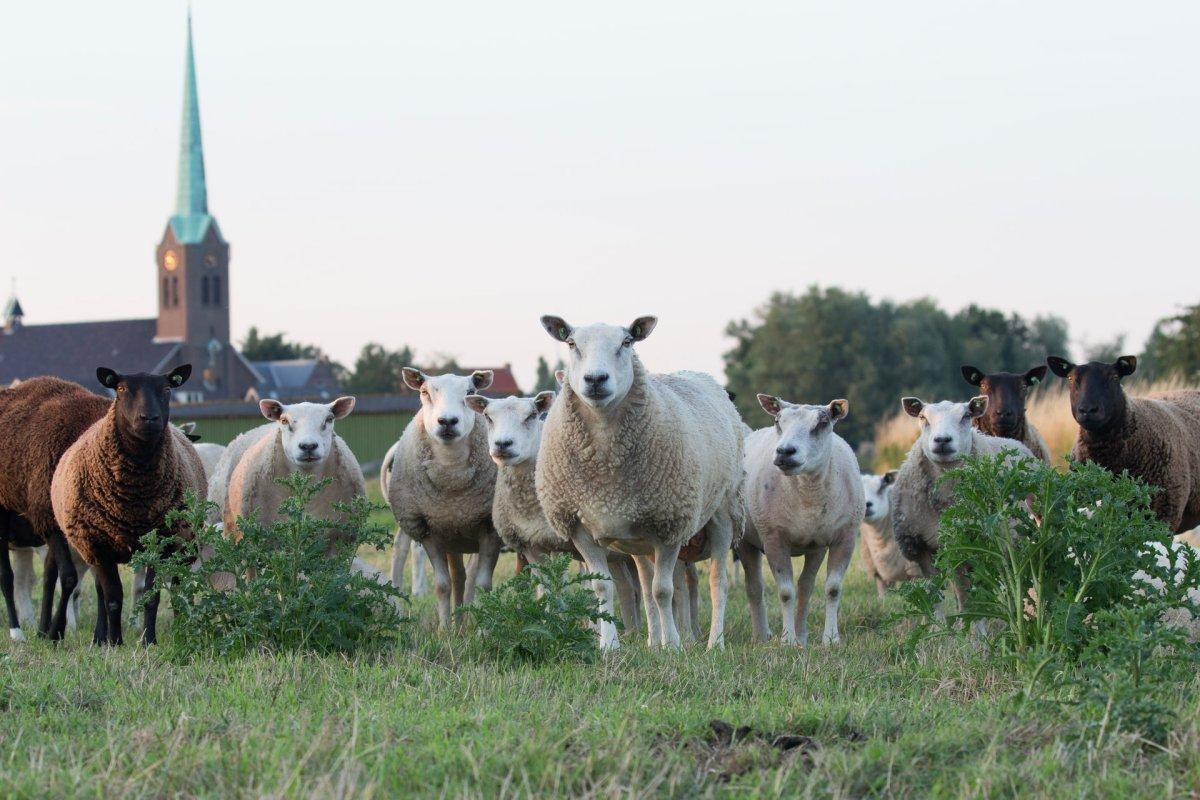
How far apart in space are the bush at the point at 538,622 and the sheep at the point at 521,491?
6.77ft

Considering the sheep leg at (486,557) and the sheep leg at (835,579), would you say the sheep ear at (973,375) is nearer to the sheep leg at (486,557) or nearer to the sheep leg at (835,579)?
the sheep leg at (835,579)

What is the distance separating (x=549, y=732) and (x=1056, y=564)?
111 inches

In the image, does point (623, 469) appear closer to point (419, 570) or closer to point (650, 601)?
point (650, 601)

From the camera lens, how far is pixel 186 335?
96.7 metres

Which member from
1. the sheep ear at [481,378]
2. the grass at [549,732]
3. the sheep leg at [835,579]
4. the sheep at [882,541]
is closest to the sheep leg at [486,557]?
the sheep ear at [481,378]

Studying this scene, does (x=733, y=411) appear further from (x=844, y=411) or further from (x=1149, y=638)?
(x=1149, y=638)

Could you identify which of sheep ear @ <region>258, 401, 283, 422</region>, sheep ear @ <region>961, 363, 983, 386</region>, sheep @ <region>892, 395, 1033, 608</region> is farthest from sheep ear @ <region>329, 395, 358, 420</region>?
sheep ear @ <region>961, 363, 983, 386</region>

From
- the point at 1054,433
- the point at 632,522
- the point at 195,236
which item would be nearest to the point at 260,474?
the point at 632,522

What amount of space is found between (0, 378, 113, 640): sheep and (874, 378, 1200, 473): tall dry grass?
8.93m

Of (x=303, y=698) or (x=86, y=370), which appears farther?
(x=86, y=370)

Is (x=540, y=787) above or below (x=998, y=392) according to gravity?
below

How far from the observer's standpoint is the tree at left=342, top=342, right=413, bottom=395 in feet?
263

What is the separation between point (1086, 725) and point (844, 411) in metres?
4.69

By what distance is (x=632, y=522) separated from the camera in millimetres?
8445
